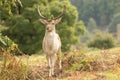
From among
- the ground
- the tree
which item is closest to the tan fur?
the ground

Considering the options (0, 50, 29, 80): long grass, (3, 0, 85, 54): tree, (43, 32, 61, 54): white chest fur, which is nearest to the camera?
(0, 50, 29, 80): long grass

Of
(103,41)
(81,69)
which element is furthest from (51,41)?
(103,41)

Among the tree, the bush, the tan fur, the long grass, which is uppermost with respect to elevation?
the tan fur

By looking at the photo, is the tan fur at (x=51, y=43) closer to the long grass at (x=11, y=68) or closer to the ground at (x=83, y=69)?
the ground at (x=83, y=69)

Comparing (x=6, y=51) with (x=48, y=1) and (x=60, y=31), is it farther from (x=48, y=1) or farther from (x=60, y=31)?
(x=48, y=1)

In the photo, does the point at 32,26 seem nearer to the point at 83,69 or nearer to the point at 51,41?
the point at 83,69

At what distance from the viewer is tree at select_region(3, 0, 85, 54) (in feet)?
95.1

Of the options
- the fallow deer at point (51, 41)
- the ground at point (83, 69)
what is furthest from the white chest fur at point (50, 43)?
the ground at point (83, 69)

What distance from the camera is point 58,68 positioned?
12.2 meters

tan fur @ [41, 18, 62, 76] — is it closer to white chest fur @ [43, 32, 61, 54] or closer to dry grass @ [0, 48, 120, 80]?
white chest fur @ [43, 32, 61, 54]

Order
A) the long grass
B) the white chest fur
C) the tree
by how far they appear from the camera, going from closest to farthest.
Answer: the long grass → the white chest fur → the tree

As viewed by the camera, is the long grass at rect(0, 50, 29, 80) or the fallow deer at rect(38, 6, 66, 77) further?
the fallow deer at rect(38, 6, 66, 77)

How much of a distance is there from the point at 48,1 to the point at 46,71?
20.2 meters

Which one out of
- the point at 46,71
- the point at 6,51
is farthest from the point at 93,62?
the point at 6,51
